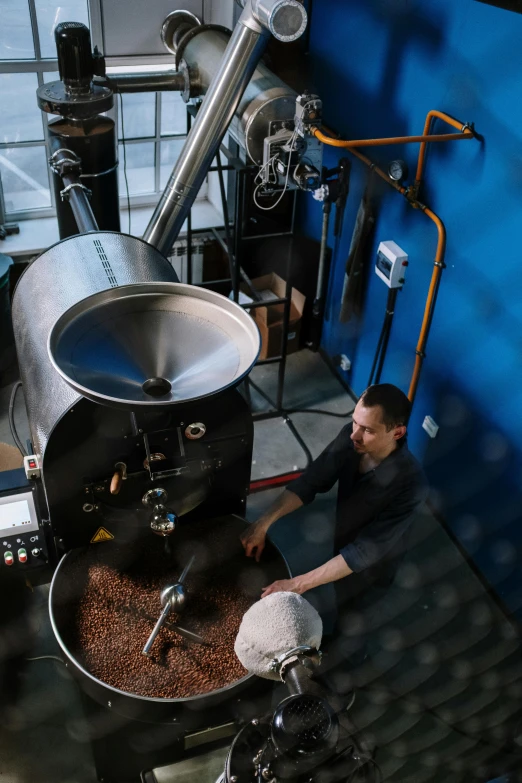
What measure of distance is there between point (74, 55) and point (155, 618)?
5.60 feet

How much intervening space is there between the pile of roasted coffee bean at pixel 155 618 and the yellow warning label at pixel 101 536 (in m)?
0.09

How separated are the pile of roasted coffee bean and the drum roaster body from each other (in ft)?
0.15

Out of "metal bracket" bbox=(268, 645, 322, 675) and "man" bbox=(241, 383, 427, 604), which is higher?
"metal bracket" bbox=(268, 645, 322, 675)

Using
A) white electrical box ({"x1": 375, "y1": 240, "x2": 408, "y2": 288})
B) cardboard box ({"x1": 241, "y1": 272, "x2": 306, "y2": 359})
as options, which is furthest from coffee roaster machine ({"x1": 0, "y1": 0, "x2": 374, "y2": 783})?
cardboard box ({"x1": 241, "y1": 272, "x2": 306, "y2": 359})

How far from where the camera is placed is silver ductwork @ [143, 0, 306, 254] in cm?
193

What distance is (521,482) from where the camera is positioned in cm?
215

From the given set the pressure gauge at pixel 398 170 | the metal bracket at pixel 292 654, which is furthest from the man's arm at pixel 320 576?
the pressure gauge at pixel 398 170

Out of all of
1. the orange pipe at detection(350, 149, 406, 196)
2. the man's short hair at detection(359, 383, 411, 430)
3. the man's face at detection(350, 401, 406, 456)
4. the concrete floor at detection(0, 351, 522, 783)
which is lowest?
the concrete floor at detection(0, 351, 522, 783)

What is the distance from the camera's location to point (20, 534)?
1644 mm

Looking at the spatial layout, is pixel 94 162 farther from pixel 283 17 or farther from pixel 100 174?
pixel 283 17

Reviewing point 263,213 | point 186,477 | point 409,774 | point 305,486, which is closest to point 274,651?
point 186,477

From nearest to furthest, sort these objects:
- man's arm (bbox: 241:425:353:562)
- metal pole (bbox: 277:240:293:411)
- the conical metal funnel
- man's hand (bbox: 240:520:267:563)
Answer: the conical metal funnel
man's hand (bbox: 240:520:267:563)
man's arm (bbox: 241:425:353:562)
metal pole (bbox: 277:240:293:411)

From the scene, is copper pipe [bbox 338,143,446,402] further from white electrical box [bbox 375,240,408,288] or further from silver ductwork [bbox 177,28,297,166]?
silver ductwork [bbox 177,28,297,166]

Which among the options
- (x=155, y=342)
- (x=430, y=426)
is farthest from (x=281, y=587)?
(x=430, y=426)
